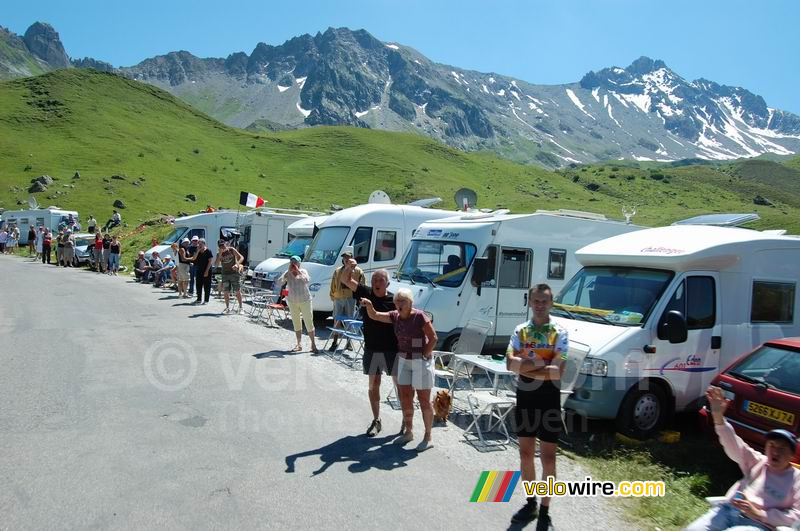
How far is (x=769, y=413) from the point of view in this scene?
534 cm

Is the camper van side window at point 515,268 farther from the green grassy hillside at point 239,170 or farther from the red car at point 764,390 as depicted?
the green grassy hillside at point 239,170

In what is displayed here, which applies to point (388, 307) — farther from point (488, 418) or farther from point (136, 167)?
point (136, 167)

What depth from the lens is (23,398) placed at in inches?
266

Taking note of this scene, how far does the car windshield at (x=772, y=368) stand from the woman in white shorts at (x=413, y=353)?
3.10m

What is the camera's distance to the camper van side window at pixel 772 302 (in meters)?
7.61

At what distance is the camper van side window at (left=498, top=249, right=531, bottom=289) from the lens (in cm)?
1041

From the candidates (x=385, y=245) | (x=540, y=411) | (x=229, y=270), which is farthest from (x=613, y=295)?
(x=229, y=270)

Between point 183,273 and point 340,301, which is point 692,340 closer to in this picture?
point 340,301

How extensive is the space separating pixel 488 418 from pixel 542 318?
2.74m

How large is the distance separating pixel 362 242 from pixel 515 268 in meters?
4.46

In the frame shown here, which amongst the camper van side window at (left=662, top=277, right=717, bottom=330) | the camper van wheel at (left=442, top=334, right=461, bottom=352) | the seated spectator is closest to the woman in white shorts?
the camper van side window at (left=662, top=277, right=717, bottom=330)

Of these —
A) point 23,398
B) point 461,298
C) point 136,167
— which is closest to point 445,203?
point 136,167

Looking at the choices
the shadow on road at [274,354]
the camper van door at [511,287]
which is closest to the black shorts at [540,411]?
the camper van door at [511,287]

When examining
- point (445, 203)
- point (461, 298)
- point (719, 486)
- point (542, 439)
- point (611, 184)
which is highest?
point (611, 184)
